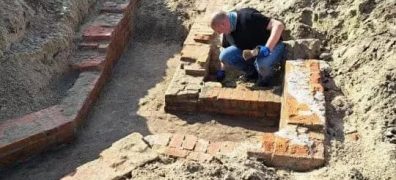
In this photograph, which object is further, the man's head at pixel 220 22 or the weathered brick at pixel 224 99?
the weathered brick at pixel 224 99

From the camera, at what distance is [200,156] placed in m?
3.30

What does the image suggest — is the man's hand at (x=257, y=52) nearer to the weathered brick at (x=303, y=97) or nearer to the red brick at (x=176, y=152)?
the weathered brick at (x=303, y=97)

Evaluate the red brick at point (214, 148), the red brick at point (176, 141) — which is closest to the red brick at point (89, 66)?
the red brick at point (176, 141)

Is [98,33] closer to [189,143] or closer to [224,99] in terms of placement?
[224,99]

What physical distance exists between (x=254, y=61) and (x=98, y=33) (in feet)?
5.95

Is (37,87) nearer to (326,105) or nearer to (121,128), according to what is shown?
(121,128)

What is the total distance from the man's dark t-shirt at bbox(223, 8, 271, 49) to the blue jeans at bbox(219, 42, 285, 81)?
0.45 feet

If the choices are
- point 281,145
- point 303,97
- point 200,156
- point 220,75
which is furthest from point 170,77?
point 281,145

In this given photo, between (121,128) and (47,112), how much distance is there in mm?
692

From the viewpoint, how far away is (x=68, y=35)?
500 cm

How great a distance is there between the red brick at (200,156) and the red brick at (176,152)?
45 mm

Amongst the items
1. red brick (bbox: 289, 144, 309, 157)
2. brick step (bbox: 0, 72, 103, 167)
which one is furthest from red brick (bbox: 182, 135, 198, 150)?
brick step (bbox: 0, 72, 103, 167)

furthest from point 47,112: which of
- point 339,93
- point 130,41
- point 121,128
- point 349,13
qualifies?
point 349,13

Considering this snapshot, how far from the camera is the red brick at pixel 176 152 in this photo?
3326 mm
